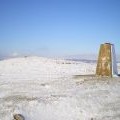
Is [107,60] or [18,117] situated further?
[107,60]

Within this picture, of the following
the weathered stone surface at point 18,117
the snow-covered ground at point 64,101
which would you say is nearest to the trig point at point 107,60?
the snow-covered ground at point 64,101

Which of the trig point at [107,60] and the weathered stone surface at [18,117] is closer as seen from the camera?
the weathered stone surface at [18,117]

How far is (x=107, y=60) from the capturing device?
61.0ft

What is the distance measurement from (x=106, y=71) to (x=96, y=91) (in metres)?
5.14

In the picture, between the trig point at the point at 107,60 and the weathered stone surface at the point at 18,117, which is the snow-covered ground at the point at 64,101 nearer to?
the weathered stone surface at the point at 18,117

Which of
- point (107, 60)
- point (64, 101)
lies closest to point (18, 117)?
point (64, 101)

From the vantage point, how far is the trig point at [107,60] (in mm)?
18438

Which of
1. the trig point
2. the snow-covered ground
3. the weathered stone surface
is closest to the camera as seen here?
the weathered stone surface

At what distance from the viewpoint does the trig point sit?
60.5ft

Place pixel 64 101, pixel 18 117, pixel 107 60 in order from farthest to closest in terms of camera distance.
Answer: pixel 107 60
pixel 64 101
pixel 18 117

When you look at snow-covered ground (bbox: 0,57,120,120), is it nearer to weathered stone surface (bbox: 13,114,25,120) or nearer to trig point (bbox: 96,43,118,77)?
weathered stone surface (bbox: 13,114,25,120)

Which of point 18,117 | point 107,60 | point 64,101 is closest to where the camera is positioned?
point 18,117

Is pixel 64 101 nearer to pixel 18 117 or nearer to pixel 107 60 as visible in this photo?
pixel 18 117

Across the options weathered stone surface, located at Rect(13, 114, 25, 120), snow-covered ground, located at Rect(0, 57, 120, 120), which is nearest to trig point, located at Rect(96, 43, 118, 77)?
snow-covered ground, located at Rect(0, 57, 120, 120)
